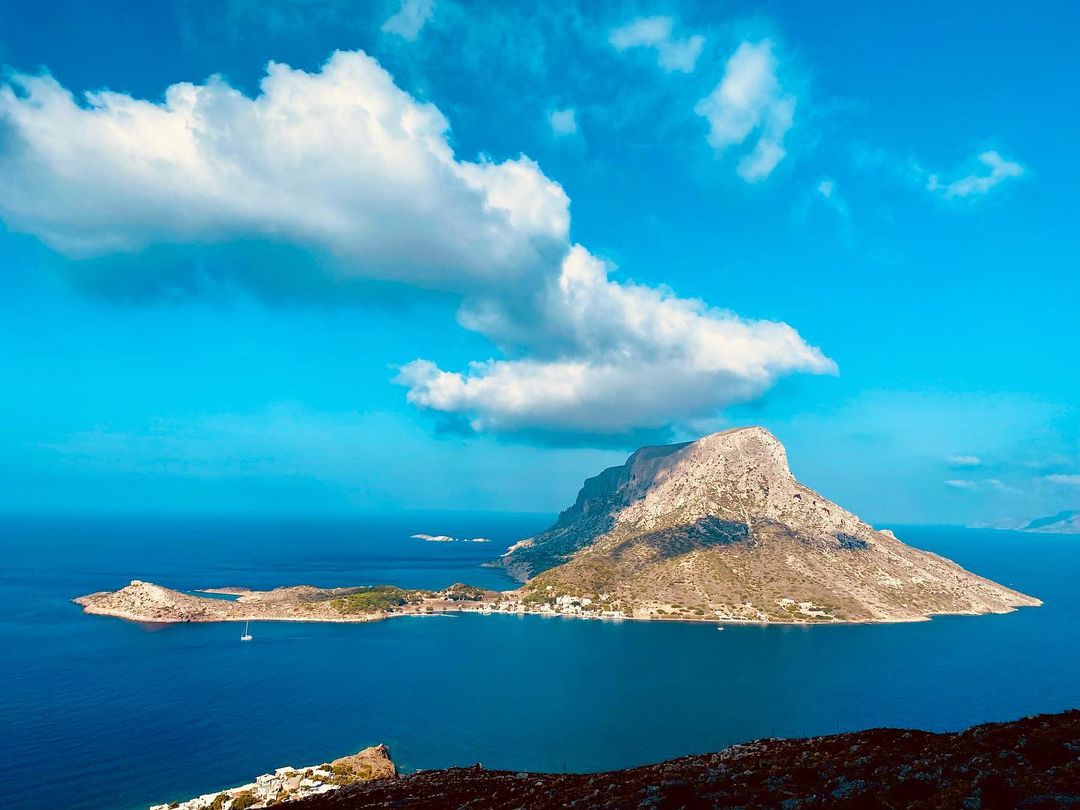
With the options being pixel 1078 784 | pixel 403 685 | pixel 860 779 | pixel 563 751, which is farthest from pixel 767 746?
pixel 403 685

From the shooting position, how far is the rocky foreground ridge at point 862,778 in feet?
79.6

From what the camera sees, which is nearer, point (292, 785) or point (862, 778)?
point (862, 778)

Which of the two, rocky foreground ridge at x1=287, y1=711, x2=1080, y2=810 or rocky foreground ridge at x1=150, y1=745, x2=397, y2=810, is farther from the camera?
rocky foreground ridge at x1=150, y1=745, x2=397, y2=810

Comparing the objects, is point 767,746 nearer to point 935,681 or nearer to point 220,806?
point 220,806

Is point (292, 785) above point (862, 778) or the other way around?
the other way around

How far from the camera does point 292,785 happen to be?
303ft

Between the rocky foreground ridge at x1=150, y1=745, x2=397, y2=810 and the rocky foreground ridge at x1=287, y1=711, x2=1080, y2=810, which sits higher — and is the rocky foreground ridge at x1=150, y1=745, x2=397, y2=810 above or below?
below

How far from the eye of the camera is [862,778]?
28656mm

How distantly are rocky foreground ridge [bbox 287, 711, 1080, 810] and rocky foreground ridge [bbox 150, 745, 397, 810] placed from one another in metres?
56.9

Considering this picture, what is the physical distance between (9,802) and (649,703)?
146814 mm

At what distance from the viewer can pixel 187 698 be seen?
163500 millimetres

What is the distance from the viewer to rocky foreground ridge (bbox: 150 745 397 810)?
87.9m

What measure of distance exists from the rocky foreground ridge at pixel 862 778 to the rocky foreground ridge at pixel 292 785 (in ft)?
187

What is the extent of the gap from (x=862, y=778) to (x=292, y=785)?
94906mm
